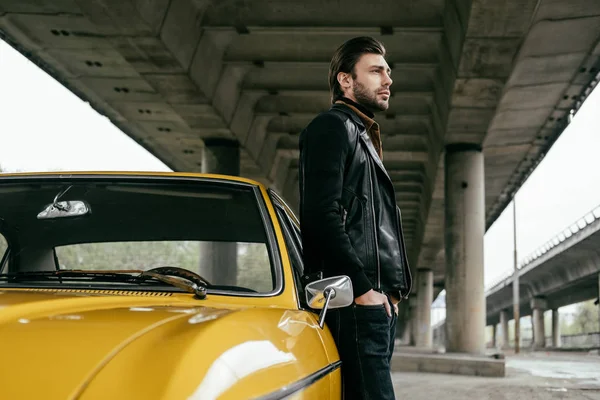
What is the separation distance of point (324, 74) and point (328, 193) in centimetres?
1892

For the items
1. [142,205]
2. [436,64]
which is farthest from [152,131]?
[142,205]

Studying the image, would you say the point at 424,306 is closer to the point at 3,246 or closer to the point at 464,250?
the point at 464,250

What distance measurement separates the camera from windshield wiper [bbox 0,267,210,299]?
2.53m

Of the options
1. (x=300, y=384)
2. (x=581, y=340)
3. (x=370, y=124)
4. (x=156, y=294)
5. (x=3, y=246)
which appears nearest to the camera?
(x=300, y=384)

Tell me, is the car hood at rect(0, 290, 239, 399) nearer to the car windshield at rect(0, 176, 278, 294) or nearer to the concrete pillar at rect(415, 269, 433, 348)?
the car windshield at rect(0, 176, 278, 294)

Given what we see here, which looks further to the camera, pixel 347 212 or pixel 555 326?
pixel 555 326

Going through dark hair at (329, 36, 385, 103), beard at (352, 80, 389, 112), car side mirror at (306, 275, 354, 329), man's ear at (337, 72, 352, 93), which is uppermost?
dark hair at (329, 36, 385, 103)

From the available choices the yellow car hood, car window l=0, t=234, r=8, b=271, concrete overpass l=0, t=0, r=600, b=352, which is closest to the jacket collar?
the yellow car hood

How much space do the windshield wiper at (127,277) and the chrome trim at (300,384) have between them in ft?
1.46

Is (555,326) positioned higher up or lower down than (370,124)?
higher up

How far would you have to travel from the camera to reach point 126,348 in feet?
5.58

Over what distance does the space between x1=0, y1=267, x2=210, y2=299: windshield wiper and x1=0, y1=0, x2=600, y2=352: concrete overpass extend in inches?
458

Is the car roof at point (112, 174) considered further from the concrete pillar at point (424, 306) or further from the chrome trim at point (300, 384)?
the concrete pillar at point (424, 306)

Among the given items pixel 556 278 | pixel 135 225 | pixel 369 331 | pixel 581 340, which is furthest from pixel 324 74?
pixel 581 340
